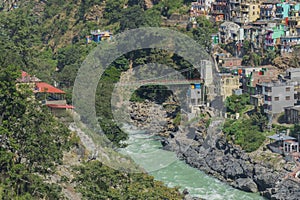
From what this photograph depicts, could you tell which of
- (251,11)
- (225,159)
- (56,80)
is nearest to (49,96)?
(225,159)

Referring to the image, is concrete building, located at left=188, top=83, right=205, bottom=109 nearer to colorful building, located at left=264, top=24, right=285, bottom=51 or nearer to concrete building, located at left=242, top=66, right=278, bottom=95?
concrete building, located at left=242, top=66, right=278, bottom=95

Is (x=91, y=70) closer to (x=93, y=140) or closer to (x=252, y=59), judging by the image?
(x=252, y=59)

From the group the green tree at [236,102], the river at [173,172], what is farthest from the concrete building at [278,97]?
the river at [173,172]

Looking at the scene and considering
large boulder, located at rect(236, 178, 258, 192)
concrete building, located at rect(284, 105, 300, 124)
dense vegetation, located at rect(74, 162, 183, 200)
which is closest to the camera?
dense vegetation, located at rect(74, 162, 183, 200)

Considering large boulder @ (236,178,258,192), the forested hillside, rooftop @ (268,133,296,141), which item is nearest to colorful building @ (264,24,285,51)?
the forested hillside

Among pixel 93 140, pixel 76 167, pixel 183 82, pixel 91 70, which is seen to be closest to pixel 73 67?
pixel 91 70

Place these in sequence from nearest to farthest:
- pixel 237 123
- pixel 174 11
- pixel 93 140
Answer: pixel 93 140, pixel 237 123, pixel 174 11

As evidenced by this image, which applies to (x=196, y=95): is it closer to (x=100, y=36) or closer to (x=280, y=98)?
(x=280, y=98)
